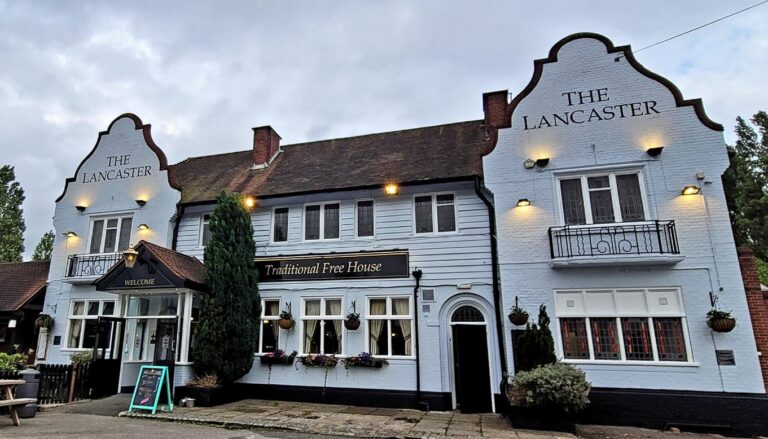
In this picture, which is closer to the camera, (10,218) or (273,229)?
(273,229)

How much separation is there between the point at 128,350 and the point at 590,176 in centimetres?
1436

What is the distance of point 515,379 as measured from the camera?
29.7 feet

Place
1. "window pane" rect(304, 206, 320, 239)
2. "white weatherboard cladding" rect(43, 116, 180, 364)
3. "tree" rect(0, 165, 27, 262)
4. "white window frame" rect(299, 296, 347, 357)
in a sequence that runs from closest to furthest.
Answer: "white window frame" rect(299, 296, 347, 357)
"window pane" rect(304, 206, 320, 239)
"white weatherboard cladding" rect(43, 116, 180, 364)
"tree" rect(0, 165, 27, 262)

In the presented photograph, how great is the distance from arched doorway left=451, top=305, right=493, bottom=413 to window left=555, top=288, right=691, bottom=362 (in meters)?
2.03

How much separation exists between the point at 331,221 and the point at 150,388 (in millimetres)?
6376

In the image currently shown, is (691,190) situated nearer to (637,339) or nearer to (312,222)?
(637,339)

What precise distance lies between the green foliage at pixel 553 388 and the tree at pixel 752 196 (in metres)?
22.0

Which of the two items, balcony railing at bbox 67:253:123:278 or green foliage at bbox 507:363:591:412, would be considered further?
balcony railing at bbox 67:253:123:278

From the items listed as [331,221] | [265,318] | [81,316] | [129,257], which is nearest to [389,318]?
[331,221]

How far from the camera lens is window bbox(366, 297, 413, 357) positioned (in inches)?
448

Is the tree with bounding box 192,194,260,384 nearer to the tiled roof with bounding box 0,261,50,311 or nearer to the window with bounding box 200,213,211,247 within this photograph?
the window with bounding box 200,213,211,247

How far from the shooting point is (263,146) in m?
16.0

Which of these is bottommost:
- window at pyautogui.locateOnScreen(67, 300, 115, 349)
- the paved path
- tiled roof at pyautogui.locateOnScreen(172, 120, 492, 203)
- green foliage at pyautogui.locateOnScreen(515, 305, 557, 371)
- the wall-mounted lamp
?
the paved path

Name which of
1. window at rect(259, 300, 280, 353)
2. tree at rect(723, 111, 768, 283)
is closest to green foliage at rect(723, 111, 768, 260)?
tree at rect(723, 111, 768, 283)
